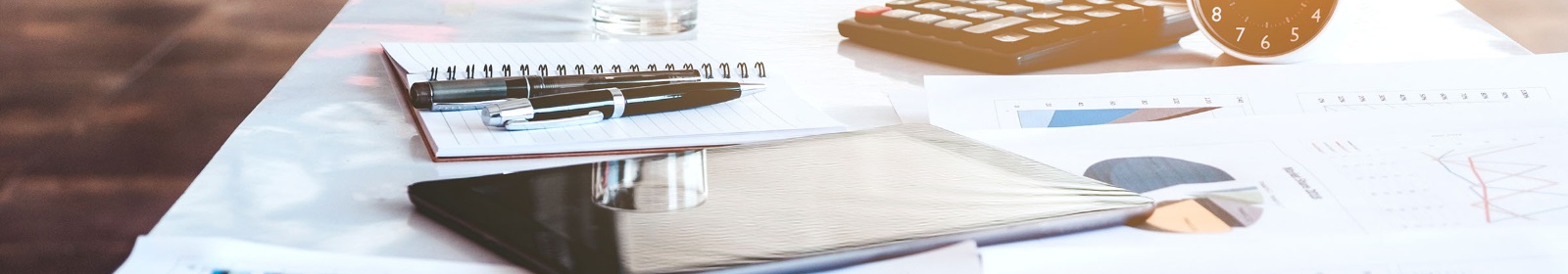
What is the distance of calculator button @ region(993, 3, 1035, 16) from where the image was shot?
2.58ft

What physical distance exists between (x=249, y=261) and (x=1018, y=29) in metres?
0.48

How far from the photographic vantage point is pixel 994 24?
0.77m

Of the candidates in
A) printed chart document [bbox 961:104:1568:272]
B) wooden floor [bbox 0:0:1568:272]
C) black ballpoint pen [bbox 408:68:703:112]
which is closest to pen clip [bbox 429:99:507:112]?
black ballpoint pen [bbox 408:68:703:112]

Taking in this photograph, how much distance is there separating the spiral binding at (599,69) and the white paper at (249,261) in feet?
0.94

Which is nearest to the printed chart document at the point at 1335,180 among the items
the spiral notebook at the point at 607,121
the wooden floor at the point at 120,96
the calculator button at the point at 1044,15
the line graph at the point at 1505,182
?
the line graph at the point at 1505,182

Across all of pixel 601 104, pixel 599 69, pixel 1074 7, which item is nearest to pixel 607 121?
pixel 601 104

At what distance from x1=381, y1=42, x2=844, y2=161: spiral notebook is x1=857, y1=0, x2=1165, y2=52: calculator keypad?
0.12 metres

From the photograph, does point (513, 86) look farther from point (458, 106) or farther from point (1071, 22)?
point (1071, 22)

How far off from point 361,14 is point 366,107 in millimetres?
310

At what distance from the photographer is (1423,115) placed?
0.57m

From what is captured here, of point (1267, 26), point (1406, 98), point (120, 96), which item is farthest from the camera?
point (120, 96)

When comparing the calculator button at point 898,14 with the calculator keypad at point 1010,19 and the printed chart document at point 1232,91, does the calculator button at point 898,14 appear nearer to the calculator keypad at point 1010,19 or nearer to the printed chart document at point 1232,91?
the calculator keypad at point 1010,19

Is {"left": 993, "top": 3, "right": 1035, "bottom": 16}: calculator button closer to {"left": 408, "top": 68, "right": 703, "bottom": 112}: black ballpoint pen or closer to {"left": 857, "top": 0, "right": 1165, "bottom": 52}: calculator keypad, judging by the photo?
{"left": 857, "top": 0, "right": 1165, "bottom": 52}: calculator keypad

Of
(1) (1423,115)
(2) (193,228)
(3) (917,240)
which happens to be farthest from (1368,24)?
(2) (193,228)
